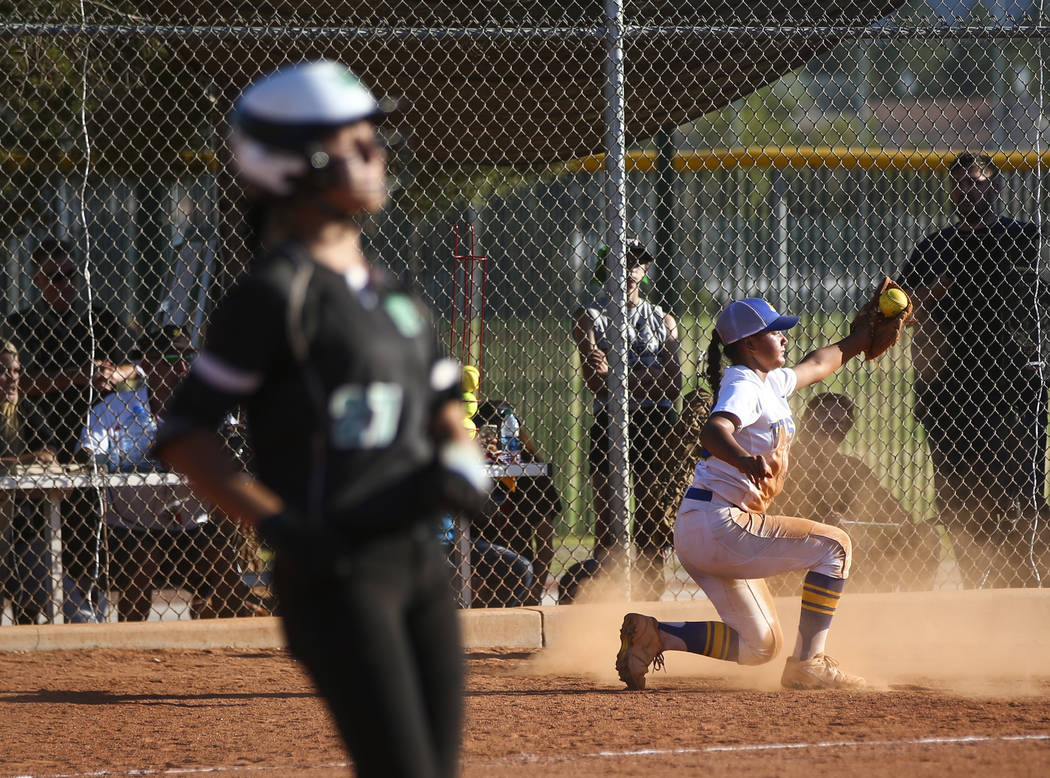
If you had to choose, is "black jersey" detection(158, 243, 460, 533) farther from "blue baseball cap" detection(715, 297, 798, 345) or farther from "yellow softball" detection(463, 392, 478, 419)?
"yellow softball" detection(463, 392, 478, 419)

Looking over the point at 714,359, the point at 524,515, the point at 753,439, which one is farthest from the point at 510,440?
the point at 753,439

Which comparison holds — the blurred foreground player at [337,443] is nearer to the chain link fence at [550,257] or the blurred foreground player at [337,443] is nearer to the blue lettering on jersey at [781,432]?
the blue lettering on jersey at [781,432]

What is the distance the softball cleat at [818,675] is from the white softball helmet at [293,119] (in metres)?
3.83

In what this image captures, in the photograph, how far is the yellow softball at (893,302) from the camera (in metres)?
6.00

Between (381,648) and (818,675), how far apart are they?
367 cm

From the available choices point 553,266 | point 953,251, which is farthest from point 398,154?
point 553,266

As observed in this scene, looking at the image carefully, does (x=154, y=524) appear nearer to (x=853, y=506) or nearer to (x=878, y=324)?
(x=878, y=324)

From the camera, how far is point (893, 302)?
6.00 m

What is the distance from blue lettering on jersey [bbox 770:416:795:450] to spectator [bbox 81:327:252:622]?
3272 mm

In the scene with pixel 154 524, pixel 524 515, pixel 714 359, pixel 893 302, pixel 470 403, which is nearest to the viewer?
pixel 893 302

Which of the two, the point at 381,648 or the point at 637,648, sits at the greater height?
Result: the point at 381,648

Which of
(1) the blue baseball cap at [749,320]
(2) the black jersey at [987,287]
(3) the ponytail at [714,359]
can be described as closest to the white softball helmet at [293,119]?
(1) the blue baseball cap at [749,320]

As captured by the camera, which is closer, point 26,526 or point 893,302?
point 893,302

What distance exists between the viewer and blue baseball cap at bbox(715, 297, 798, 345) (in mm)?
5520
